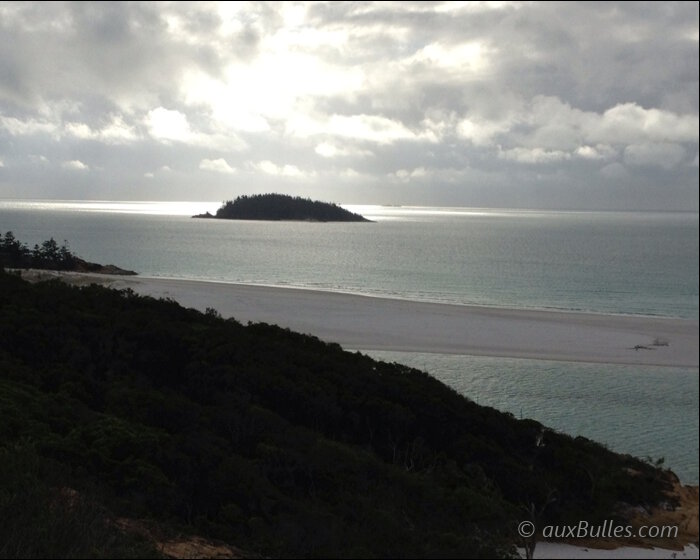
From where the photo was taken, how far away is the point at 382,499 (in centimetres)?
646

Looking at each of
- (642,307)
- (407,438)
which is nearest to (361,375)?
(407,438)

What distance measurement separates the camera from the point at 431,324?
29047mm

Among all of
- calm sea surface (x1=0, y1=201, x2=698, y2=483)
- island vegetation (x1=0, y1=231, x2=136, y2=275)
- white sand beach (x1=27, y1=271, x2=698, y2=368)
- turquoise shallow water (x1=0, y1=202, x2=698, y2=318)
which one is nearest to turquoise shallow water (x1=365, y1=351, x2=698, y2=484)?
calm sea surface (x1=0, y1=201, x2=698, y2=483)

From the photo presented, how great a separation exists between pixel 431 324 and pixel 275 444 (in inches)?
816

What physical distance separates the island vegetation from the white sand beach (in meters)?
1.56

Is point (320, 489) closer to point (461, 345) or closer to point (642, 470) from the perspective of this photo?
point (642, 470)

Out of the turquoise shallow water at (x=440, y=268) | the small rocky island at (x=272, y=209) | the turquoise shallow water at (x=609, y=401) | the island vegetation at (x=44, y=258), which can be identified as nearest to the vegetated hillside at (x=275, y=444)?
the turquoise shallow water at (x=609, y=401)

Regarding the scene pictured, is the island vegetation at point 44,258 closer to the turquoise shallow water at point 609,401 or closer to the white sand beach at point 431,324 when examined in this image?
the white sand beach at point 431,324

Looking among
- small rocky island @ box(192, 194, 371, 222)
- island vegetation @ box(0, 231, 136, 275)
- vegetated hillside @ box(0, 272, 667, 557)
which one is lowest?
vegetated hillside @ box(0, 272, 667, 557)

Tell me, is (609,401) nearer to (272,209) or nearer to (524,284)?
(524,284)

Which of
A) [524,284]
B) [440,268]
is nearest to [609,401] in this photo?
[524,284]

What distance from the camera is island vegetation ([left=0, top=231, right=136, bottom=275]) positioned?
91.2 feet

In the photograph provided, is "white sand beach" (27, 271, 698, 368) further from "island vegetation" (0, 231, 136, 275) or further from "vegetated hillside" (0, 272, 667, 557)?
"vegetated hillside" (0, 272, 667, 557)

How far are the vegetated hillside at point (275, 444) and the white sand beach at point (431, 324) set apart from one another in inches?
345
